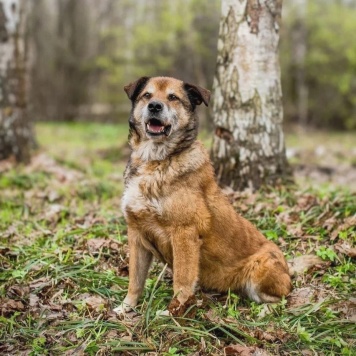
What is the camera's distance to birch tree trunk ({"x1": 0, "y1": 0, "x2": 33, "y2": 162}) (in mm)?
8586

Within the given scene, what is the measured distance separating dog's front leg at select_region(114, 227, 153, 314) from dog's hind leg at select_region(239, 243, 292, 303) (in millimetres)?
878

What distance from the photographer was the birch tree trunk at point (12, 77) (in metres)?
8.59

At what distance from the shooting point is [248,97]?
596cm

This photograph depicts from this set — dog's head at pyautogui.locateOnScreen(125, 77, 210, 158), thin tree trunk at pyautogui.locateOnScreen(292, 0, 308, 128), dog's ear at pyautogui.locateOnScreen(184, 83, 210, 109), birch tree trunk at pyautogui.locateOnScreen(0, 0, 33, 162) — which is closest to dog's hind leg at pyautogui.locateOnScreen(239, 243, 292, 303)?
dog's head at pyautogui.locateOnScreen(125, 77, 210, 158)

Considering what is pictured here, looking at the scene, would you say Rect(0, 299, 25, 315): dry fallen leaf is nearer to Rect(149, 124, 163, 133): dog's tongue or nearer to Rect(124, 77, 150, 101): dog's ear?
Rect(149, 124, 163, 133): dog's tongue

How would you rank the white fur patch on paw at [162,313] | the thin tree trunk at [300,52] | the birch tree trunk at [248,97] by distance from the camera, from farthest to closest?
the thin tree trunk at [300,52] → the birch tree trunk at [248,97] → the white fur patch on paw at [162,313]

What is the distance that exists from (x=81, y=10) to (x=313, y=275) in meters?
18.9

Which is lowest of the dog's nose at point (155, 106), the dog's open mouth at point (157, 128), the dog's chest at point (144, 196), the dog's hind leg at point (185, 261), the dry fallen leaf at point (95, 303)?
the dry fallen leaf at point (95, 303)

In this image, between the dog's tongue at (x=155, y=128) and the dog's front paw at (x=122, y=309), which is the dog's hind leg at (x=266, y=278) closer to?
the dog's front paw at (x=122, y=309)

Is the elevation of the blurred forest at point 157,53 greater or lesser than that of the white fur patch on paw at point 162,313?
greater

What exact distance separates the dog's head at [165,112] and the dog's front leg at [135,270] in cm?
78

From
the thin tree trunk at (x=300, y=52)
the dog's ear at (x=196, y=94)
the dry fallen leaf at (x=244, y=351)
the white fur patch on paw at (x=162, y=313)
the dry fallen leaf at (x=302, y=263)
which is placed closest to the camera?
the dry fallen leaf at (x=244, y=351)

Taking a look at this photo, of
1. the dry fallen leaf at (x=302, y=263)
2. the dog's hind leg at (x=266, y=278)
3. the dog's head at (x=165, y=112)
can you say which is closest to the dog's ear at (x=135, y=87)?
the dog's head at (x=165, y=112)

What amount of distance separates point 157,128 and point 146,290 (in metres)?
1.44
